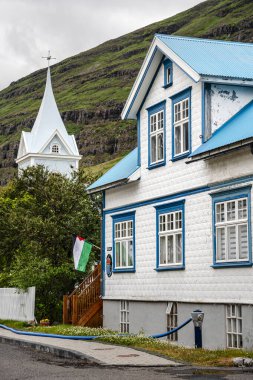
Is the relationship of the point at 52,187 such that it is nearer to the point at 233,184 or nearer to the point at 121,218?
the point at 121,218

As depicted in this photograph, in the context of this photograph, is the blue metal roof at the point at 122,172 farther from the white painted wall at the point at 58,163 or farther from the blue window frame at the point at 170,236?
the white painted wall at the point at 58,163

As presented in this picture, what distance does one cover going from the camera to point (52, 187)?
34719 mm

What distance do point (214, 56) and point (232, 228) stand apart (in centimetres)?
576

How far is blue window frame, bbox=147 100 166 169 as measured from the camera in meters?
24.4

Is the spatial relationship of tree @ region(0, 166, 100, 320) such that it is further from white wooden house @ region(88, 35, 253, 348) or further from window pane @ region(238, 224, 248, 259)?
window pane @ region(238, 224, 248, 259)

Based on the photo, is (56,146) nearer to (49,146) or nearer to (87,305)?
(49,146)

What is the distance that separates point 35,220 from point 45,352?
13.5 meters

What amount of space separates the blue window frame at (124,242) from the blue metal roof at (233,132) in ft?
18.4

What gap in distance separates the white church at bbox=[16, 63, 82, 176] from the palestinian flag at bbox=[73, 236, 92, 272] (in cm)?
7432

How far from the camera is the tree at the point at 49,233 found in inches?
1260

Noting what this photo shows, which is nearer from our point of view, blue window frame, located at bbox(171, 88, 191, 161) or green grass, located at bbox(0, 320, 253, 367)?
green grass, located at bbox(0, 320, 253, 367)

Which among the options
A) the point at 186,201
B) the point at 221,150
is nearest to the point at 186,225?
the point at 186,201

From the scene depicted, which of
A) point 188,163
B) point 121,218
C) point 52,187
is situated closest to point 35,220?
point 52,187

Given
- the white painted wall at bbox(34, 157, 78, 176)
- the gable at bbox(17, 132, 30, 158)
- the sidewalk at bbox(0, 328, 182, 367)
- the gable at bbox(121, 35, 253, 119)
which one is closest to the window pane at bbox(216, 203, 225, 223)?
the gable at bbox(121, 35, 253, 119)
